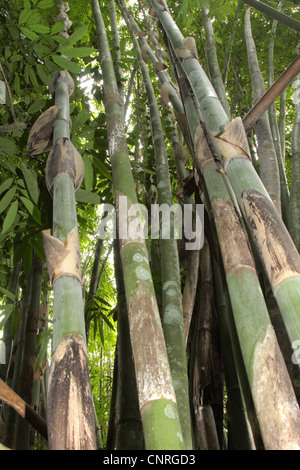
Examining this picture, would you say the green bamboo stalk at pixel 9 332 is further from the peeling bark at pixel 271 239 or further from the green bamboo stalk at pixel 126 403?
the peeling bark at pixel 271 239

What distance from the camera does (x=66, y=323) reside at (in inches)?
25.9

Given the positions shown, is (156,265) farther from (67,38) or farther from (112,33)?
(112,33)

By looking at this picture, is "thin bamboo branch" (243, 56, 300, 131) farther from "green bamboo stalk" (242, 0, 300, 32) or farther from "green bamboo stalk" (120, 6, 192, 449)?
"green bamboo stalk" (120, 6, 192, 449)

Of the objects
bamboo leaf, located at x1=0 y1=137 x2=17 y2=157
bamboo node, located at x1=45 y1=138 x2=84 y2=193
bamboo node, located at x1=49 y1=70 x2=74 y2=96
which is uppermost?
bamboo leaf, located at x1=0 y1=137 x2=17 y2=157

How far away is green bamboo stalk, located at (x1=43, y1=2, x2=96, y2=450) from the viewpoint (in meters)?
0.54

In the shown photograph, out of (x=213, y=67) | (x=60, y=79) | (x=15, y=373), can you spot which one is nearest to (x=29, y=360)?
(x=15, y=373)

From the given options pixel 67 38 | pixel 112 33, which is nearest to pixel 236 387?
pixel 67 38

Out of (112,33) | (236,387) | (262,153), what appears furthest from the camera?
(112,33)

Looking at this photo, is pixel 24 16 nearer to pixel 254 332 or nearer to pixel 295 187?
pixel 295 187

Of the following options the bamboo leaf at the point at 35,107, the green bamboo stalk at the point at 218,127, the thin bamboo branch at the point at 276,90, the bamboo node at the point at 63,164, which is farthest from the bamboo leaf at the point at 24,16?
the thin bamboo branch at the point at 276,90

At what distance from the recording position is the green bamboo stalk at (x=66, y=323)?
545 mm

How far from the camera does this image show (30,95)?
2230 millimetres

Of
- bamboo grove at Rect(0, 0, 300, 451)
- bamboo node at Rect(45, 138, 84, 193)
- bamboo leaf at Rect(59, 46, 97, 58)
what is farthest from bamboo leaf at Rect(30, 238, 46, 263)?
bamboo node at Rect(45, 138, 84, 193)

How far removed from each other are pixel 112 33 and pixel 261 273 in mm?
1719
